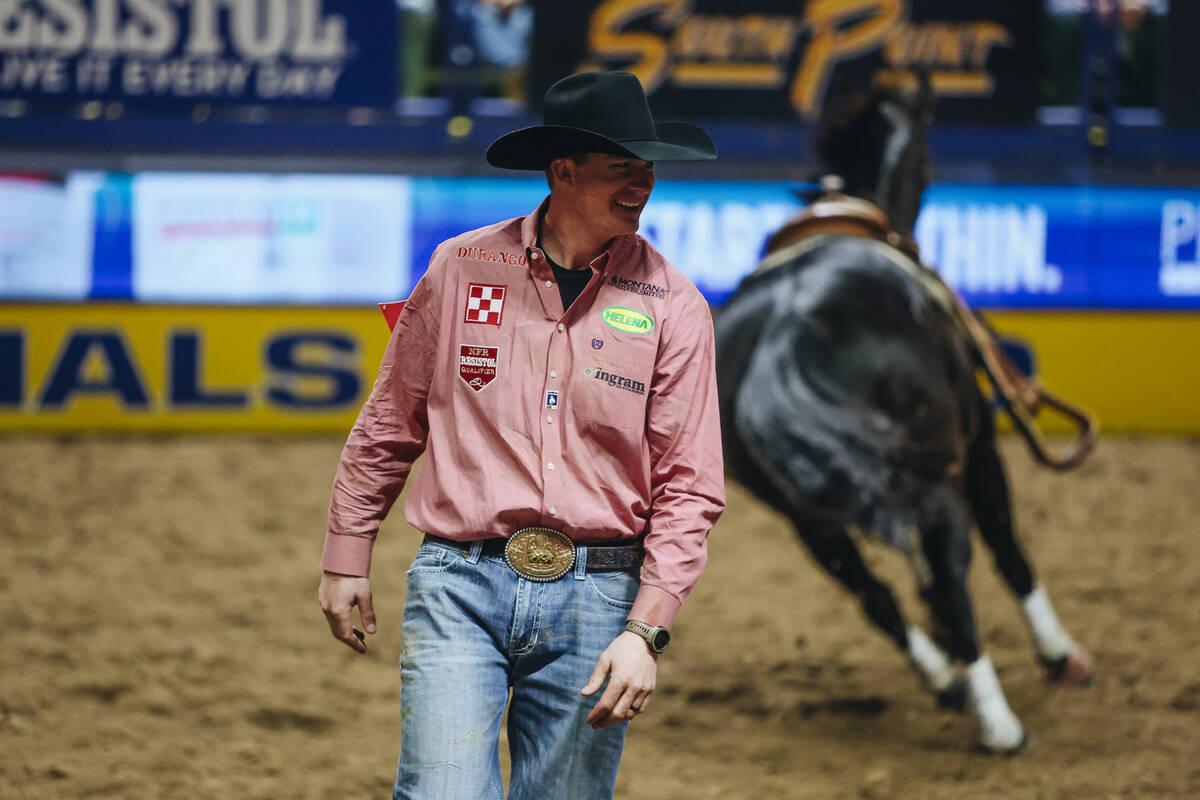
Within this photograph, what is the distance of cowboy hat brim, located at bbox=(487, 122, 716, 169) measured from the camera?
2068 millimetres

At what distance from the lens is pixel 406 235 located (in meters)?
9.11

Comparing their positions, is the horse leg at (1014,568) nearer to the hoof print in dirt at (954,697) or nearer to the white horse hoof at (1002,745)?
the hoof print in dirt at (954,697)

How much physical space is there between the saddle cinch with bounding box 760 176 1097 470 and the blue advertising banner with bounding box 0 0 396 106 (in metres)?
5.02

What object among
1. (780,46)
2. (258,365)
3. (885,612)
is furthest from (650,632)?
(780,46)

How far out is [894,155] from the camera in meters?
4.96

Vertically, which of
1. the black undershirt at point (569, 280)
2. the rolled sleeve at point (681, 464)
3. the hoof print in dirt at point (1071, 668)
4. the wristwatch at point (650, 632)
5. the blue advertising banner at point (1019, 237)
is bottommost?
the hoof print in dirt at point (1071, 668)

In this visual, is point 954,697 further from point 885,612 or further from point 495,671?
point 495,671

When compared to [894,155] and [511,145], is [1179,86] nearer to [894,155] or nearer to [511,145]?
[894,155]

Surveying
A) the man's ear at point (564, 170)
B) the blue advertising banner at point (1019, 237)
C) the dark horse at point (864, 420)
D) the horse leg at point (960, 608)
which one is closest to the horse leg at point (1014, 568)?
the dark horse at point (864, 420)

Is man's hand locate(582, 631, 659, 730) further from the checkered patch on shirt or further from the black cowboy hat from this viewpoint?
the black cowboy hat

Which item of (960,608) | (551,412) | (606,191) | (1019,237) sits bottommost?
(960,608)

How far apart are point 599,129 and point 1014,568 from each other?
131 inches

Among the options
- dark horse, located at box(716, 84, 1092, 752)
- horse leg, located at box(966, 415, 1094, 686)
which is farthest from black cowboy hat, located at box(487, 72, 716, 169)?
horse leg, located at box(966, 415, 1094, 686)

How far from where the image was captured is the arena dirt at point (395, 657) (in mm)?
4078
